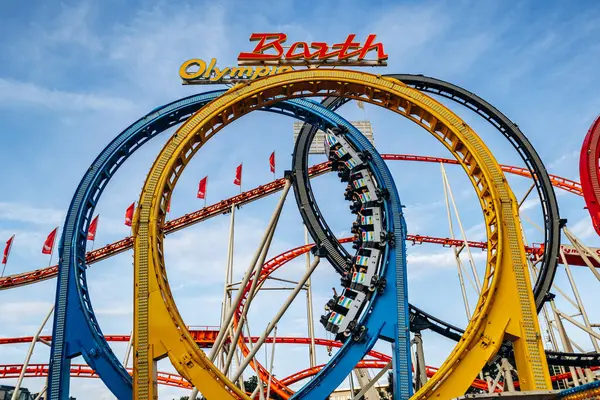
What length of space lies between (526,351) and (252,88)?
864 centimetres

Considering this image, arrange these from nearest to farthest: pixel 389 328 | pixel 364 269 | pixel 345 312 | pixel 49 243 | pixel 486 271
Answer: pixel 486 271 < pixel 389 328 < pixel 345 312 < pixel 364 269 < pixel 49 243

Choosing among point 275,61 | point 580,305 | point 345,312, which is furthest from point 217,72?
point 580,305

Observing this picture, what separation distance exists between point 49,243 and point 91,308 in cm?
1145

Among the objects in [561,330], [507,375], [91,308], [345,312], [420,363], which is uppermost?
[91,308]

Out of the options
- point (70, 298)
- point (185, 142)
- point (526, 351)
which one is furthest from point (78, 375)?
point (526, 351)

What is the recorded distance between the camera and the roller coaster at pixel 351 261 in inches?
401

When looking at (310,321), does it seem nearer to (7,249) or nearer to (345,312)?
(345,312)

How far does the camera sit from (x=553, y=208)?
15211 mm

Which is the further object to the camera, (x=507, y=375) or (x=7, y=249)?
(x=7, y=249)

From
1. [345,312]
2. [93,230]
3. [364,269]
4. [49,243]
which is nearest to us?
[345,312]

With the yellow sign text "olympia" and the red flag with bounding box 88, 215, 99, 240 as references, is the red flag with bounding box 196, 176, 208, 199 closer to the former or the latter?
the red flag with bounding box 88, 215, 99, 240

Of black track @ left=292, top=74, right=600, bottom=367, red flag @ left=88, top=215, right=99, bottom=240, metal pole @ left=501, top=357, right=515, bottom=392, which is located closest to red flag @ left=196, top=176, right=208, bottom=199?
red flag @ left=88, top=215, right=99, bottom=240

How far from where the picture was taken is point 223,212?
2392cm

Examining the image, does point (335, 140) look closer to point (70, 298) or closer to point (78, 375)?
point (70, 298)
